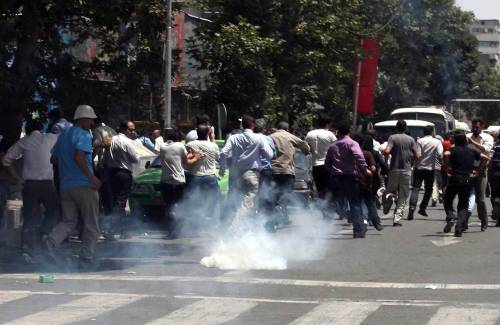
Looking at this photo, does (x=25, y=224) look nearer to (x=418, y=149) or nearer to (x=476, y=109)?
(x=418, y=149)

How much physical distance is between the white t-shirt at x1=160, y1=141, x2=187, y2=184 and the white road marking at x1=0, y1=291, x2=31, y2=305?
241 inches

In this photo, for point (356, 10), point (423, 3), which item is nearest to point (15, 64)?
point (423, 3)

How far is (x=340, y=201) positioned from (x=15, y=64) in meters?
5.49

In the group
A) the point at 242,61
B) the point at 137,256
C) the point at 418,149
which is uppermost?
the point at 242,61

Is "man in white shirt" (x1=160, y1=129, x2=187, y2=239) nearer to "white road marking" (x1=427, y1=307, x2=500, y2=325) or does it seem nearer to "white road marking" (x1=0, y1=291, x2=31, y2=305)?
"white road marking" (x1=0, y1=291, x2=31, y2=305)

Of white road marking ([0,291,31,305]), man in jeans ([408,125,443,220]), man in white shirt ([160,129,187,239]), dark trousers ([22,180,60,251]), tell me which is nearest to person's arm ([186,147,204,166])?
man in white shirt ([160,129,187,239])

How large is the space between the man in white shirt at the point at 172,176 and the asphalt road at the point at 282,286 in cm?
61

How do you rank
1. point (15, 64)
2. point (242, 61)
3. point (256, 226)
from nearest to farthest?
point (256, 226)
point (15, 64)
point (242, 61)

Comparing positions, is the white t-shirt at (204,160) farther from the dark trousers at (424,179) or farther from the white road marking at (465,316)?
Answer: the white road marking at (465,316)

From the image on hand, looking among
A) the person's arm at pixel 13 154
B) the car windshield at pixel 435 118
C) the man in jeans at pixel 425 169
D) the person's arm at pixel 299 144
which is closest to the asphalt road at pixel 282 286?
the person's arm at pixel 13 154

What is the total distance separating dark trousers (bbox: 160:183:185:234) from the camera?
16.7 m

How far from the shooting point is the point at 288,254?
46.1 feet

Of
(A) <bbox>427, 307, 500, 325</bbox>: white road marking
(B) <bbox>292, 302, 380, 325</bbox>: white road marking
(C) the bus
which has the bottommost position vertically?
(B) <bbox>292, 302, 380, 325</bbox>: white road marking

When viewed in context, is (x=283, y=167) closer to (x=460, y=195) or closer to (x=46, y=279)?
(x=460, y=195)
